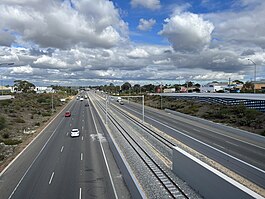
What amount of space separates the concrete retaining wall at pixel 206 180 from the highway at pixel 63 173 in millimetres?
4116

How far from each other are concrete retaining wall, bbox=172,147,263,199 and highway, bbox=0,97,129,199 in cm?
412

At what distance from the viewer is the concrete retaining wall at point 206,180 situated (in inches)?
446

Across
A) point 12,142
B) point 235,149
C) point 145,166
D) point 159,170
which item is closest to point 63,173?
point 145,166

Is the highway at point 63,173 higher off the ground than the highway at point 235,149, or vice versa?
the highway at point 235,149

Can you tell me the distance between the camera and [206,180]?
14.6 metres

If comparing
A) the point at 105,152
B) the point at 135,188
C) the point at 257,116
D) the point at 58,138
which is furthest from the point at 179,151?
the point at 257,116

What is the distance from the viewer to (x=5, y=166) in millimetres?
24922

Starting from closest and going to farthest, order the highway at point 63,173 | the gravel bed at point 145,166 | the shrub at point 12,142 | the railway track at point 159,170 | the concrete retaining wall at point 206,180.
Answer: the concrete retaining wall at point 206,180, the railway track at point 159,170, the gravel bed at point 145,166, the highway at point 63,173, the shrub at point 12,142

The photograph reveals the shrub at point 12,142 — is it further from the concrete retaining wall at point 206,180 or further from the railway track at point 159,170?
the concrete retaining wall at point 206,180

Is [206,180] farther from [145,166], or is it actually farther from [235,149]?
[235,149]

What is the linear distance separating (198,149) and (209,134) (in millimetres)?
10757

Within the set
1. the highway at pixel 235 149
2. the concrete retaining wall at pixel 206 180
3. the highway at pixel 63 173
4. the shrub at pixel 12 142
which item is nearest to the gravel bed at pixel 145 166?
the concrete retaining wall at pixel 206 180

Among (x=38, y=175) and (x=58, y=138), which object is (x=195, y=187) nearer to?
(x=38, y=175)

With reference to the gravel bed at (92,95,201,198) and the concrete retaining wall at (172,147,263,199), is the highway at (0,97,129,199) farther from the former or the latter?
the concrete retaining wall at (172,147,263,199)
